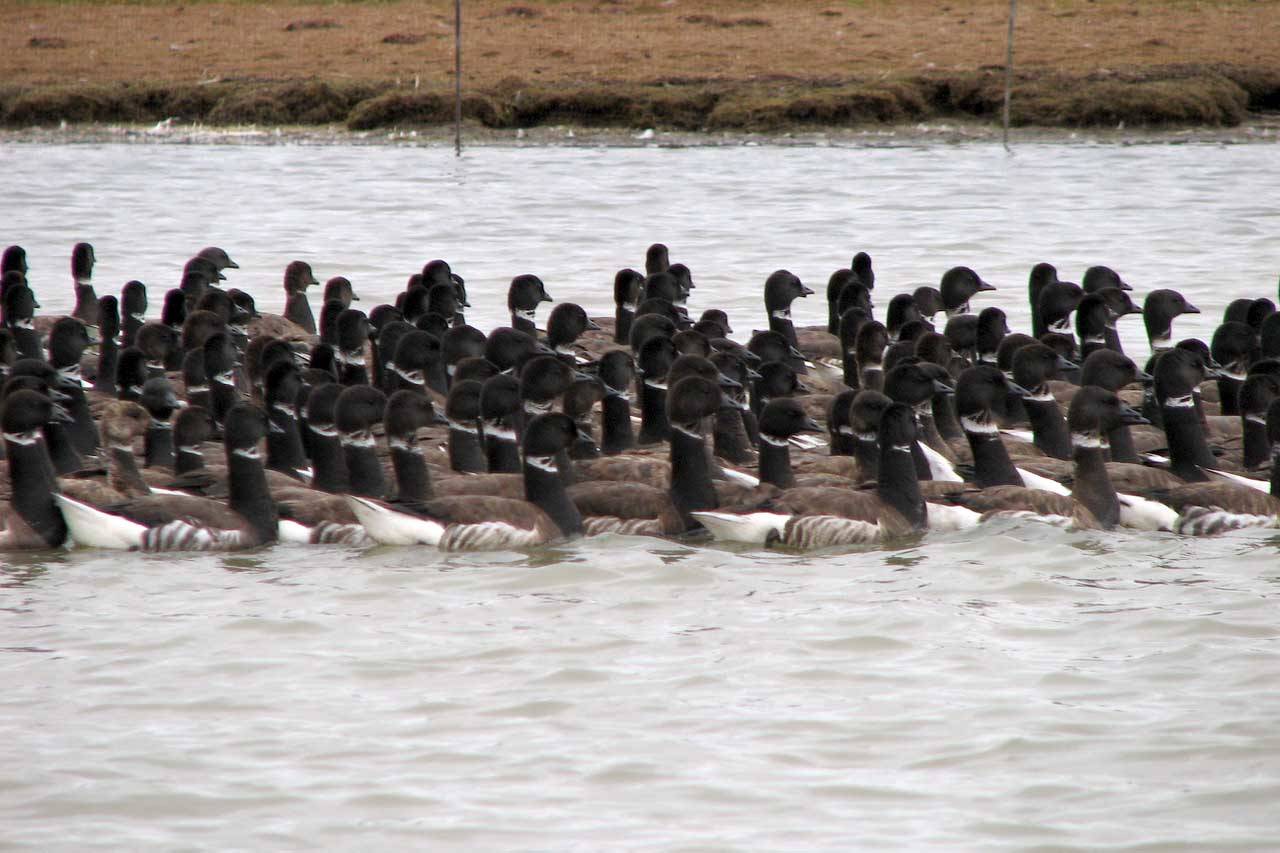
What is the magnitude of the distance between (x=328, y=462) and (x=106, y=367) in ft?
13.6

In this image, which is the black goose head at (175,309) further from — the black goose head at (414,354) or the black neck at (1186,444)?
the black neck at (1186,444)

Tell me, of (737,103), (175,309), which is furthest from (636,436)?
(737,103)

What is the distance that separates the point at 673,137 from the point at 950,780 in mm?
33418

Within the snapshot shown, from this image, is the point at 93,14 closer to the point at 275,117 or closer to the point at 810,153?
the point at 275,117

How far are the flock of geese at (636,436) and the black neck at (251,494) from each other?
0.02m

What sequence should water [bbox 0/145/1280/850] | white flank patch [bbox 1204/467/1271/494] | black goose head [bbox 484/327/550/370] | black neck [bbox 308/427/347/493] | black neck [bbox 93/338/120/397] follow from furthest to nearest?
black neck [bbox 93/338/120/397], black goose head [bbox 484/327/550/370], black neck [bbox 308/427/347/493], white flank patch [bbox 1204/467/1271/494], water [bbox 0/145/1280/850]

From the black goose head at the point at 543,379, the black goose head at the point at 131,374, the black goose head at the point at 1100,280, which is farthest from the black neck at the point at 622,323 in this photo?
the black goose head at the point at 543,379

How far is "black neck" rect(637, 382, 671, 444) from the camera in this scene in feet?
42.7

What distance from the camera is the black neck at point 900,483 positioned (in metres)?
11.3

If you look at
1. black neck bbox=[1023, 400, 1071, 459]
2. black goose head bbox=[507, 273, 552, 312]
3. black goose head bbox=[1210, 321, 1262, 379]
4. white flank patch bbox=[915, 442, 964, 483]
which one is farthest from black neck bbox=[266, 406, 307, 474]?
black goose head bbox=[1210, 321, 1262, 379]

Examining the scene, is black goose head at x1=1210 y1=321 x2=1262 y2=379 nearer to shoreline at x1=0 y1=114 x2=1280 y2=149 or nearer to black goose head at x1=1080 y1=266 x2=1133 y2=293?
black goose head at x1=1080 y1=266 x2=1133 y2=293

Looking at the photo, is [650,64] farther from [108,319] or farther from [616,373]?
[616,373]

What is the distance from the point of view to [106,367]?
50.5ft

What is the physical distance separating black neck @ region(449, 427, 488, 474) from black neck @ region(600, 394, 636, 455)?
3.25 ft
